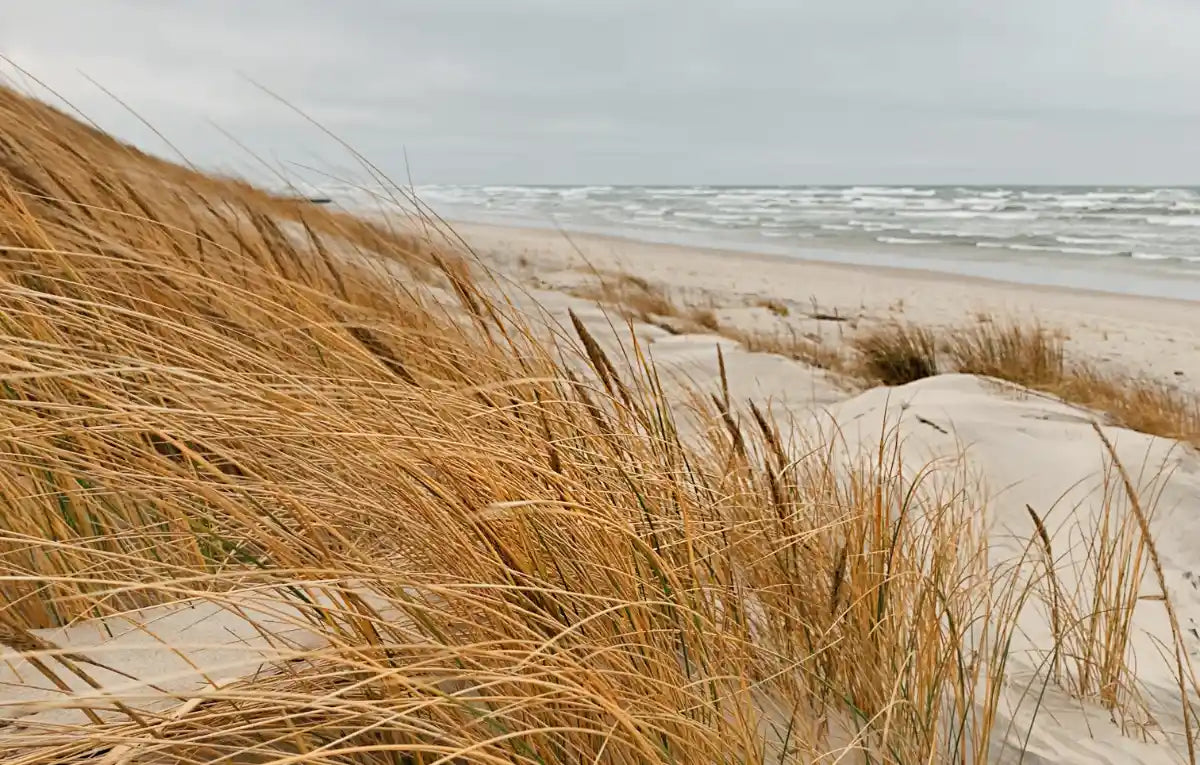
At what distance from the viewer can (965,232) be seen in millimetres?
18891

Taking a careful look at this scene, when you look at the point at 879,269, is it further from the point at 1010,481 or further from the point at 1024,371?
the point at 1010,481

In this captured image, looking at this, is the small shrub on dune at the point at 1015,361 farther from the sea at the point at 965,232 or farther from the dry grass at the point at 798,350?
the sea at the point at 965,232

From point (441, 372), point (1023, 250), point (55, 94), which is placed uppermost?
point (55, 94)

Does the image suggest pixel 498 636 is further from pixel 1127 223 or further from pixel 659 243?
pixel 1127 223

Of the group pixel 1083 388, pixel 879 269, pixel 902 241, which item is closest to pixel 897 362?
pixel 1083 388

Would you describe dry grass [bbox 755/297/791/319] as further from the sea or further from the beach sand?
the sea

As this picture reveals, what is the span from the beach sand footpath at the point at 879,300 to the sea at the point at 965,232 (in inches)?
41.8

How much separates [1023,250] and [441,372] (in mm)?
15957

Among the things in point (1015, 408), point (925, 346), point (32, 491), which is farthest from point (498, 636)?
point (925, 346)

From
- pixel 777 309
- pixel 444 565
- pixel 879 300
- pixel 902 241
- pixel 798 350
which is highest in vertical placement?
pixel 444 565

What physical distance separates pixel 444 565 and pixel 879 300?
921cm

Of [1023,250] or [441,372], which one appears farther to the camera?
[1023,250]

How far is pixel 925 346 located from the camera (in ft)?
14.0

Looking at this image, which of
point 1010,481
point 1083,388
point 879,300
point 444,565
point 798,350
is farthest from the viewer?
point 879,300
